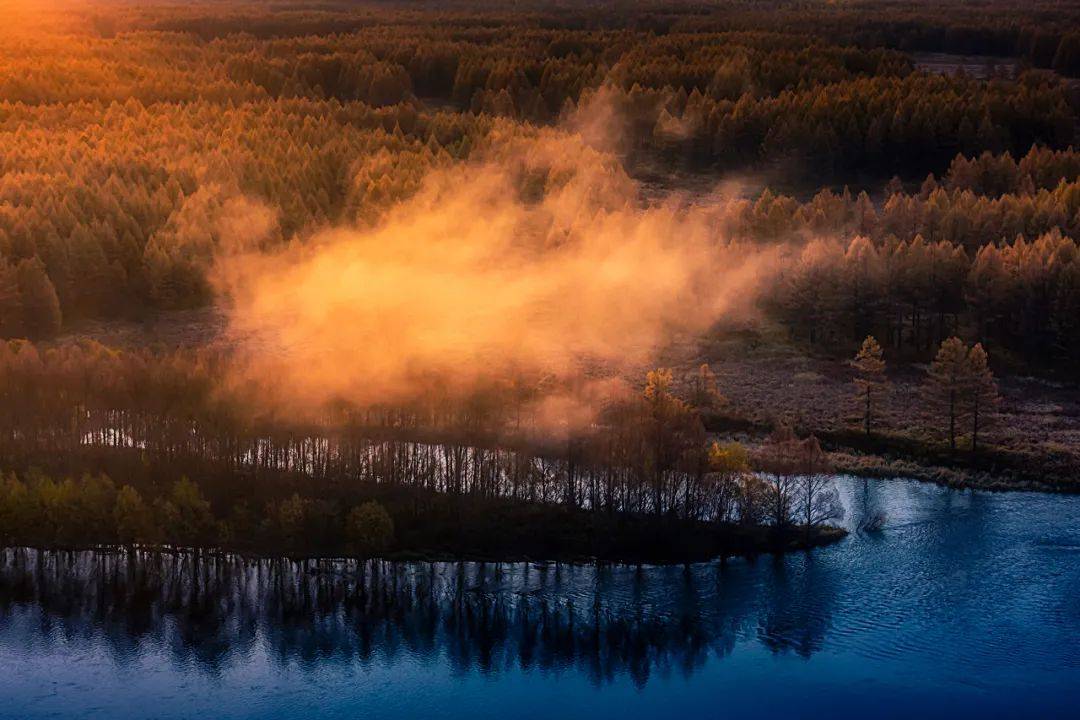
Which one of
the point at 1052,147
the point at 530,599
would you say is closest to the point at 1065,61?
the point at 1052,147

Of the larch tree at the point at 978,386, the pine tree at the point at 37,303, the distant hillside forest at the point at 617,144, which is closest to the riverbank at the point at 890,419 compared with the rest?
the larch tree at the point at 978,386

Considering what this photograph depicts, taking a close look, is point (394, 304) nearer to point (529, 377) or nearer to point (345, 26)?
point (529, 377)

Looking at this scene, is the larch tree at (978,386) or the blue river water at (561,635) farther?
the larch tree at (978,386)

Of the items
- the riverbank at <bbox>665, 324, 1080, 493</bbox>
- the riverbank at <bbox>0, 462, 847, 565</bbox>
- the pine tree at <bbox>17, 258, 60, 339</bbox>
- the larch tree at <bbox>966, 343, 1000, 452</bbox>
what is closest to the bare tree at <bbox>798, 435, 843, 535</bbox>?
the riverbank at <bbox>0, 462, 847, 565</bbox>

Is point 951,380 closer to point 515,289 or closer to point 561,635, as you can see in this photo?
point 561,635

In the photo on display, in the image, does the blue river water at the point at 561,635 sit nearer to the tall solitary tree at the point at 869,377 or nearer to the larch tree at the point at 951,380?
the larch tree at the point at 951,380

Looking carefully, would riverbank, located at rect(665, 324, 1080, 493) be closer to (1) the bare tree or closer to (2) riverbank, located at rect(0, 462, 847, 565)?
(1) the bare tree
